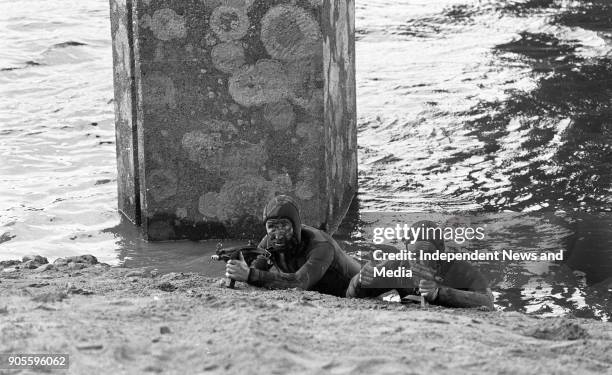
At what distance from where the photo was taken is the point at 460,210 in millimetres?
8141

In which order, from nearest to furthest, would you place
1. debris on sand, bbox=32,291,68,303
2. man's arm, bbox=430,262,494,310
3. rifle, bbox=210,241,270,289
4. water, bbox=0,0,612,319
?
debris on sand, bbox=32,291,68,303
man's arm, bbox=430,262,494,310
rifle, bbox=210,241,270,289
water, bbox=0,0,612,319

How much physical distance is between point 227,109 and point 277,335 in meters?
3.08

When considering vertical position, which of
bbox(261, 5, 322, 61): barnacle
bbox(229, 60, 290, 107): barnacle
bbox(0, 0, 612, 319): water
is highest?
bbox(261, 5, 322, 61): barnacle

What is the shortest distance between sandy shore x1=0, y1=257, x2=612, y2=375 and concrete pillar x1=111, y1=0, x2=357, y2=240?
6.18 feet

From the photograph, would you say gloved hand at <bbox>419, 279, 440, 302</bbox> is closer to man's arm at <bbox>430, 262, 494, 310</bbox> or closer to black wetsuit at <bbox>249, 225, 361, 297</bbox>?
man's arm at <bbox>430, 262, 494, 310</bbox>

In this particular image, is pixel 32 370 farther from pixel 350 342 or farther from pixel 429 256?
pixel 429 256

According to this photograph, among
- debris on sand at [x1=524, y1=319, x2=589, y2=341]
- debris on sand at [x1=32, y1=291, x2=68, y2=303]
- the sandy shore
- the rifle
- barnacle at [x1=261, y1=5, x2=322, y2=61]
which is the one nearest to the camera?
the sandy shore

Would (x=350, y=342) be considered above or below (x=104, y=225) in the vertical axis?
above

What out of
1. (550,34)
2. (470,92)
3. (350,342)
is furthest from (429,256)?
(550,34)

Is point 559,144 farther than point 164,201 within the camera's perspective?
Yes

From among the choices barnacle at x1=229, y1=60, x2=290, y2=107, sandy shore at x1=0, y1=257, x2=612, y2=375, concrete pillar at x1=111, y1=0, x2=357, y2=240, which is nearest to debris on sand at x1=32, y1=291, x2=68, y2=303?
sandy shore at x1=0, y1=257, x2=612, y2=375

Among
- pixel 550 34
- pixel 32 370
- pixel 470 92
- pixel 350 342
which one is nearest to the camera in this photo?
pixel 32 370

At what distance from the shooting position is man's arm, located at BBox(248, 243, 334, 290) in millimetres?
6172

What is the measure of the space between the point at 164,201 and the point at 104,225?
Answer: 0.58 metres
